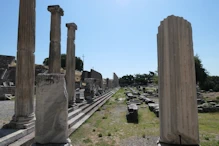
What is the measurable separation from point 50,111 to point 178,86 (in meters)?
2.75

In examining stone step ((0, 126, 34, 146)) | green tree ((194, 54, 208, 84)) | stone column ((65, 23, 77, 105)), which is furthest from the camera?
green tree ((194, 54, 208, 84))

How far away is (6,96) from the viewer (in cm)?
1686

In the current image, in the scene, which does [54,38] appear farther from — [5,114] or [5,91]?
[5,91]


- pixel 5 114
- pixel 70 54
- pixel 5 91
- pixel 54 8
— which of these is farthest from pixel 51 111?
pixel 5 91

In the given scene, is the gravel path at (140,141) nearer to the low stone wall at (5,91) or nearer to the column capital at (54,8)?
the column capital at (54,8)

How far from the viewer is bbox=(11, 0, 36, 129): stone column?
5.83 m

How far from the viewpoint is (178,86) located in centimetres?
281

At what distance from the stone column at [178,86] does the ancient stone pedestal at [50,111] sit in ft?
7.19

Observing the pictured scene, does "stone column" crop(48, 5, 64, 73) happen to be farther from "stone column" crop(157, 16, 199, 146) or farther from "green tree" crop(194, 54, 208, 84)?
"green tree" crop(194, 54, 208, 84)

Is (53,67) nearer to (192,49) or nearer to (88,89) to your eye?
(88,89)

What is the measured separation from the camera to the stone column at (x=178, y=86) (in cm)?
277

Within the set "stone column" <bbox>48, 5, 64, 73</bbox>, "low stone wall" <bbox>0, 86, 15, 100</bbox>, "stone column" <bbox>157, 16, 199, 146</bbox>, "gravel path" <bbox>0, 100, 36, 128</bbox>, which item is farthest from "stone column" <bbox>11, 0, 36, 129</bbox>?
"low stone wall" <bbox>0, 86, 15, 100</bbox>

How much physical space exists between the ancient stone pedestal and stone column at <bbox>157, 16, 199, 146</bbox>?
7.19 feet

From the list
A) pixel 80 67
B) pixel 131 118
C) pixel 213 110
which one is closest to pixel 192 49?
pixel 131 118
